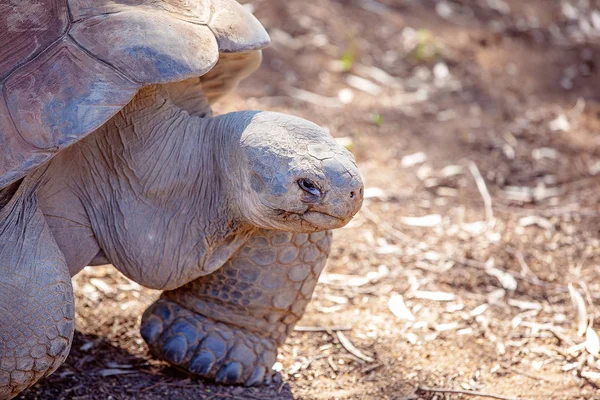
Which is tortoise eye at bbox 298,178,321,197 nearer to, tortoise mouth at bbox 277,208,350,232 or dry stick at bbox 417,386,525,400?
tortoise mouth at bbox 277,208,350,232

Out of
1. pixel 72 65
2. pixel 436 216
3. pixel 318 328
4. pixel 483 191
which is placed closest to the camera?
pixel 72 65

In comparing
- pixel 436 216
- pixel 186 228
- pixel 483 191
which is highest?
pixel 186 228

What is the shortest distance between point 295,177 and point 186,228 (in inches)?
20.9

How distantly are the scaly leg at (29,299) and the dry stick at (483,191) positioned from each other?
257 centimetres

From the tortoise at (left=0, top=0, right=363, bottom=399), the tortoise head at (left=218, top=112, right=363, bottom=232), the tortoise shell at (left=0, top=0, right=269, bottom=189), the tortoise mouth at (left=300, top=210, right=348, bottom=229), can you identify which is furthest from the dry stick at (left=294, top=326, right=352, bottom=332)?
the tortoise shell at (left=0, top=0, right=269, bottom=189)

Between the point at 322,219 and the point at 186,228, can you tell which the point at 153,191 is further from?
the point at 322,219

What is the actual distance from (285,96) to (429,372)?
278cm

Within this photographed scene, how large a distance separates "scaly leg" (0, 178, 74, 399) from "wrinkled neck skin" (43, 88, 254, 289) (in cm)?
18

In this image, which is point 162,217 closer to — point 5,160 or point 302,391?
point 5,160

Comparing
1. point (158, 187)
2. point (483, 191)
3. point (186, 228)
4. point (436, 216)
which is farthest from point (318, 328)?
point (483, 191)

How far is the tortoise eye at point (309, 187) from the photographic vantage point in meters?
2.33

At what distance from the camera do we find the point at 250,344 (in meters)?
2.90

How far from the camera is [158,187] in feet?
8.79

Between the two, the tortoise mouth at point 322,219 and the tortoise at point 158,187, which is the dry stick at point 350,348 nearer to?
the tortoise at point 158,187
